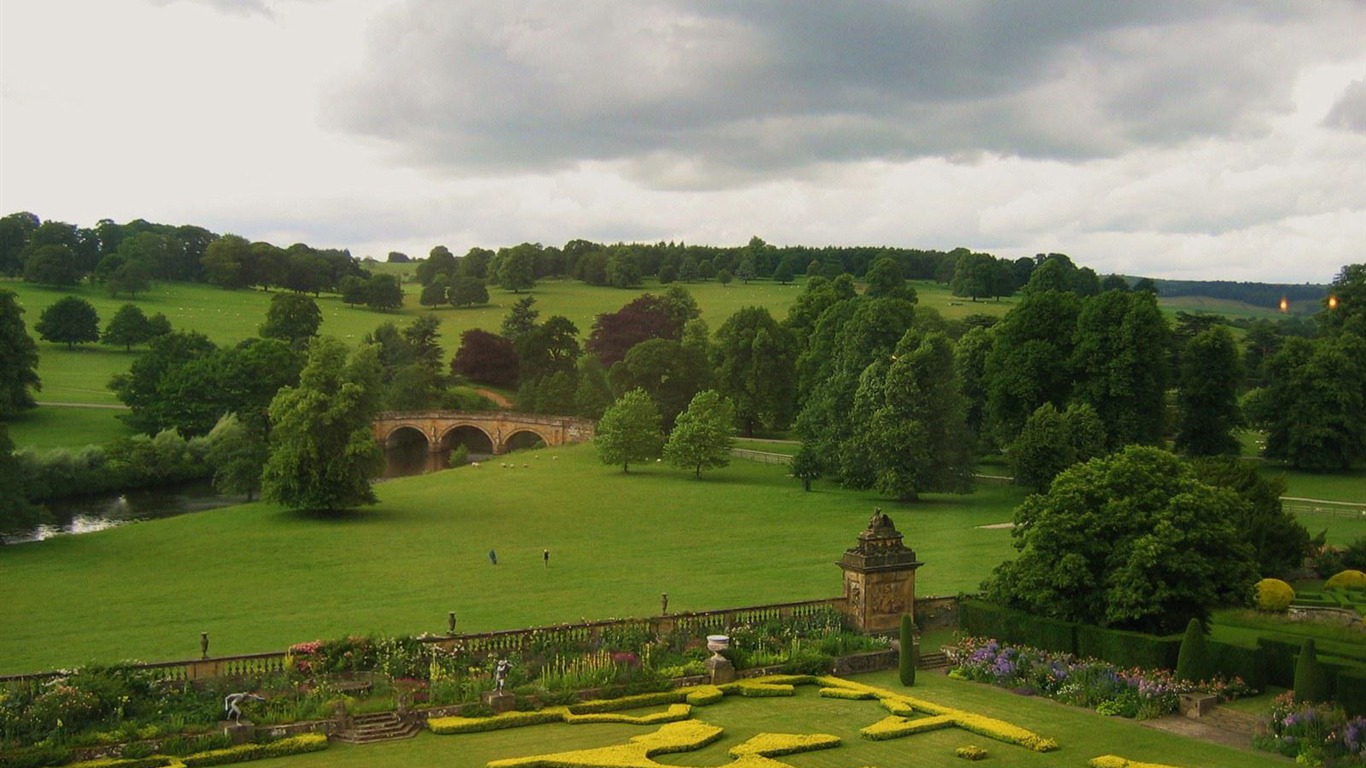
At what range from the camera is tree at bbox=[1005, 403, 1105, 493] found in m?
63.9

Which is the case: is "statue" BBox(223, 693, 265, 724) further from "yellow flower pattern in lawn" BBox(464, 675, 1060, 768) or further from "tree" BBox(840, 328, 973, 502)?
"tree" BBox(840, 328, 973, 502)

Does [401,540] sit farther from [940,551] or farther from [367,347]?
[940,551]

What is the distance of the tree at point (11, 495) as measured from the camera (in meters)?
56.1

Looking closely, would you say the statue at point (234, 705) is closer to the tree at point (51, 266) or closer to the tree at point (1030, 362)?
the tree at point (1030, 362)

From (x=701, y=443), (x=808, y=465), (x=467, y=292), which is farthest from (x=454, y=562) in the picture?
(x=467, y=292)

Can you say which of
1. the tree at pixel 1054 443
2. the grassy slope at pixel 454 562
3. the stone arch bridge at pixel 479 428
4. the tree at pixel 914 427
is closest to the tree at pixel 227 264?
the stone arch bridge at pixel 479 428

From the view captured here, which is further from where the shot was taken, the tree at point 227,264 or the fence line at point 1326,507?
the tree at point 227,264

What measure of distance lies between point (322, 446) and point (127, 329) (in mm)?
72313

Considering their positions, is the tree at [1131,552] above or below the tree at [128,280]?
below

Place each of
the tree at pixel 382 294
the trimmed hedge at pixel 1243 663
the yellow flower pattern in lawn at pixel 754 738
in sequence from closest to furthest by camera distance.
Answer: the yellow flower pattern in lawn at pixel 754 738, the trimmed hedge at pixel 1243 663, the tree at pixel 382 294

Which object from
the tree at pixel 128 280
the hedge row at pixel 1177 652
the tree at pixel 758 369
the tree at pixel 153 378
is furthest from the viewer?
the tree at pixel 128 280

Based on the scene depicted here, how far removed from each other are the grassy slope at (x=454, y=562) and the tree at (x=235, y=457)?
9.47m

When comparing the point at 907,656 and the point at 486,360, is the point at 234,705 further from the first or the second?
the point at 486,360

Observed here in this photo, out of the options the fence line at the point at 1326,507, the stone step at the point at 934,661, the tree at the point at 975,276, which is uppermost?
the tree at the point at 975,276
